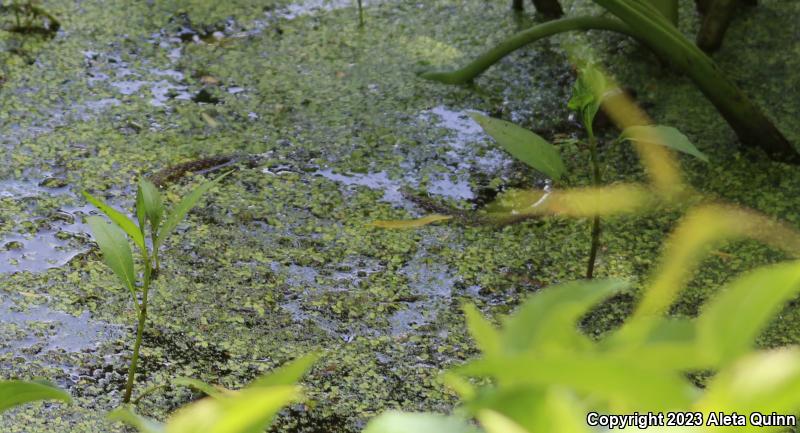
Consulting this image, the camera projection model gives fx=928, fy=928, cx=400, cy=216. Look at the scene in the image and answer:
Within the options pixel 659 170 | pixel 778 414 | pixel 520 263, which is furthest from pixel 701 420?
pixel 659 170

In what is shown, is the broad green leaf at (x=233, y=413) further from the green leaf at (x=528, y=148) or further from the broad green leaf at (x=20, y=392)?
the green leaf at (x=528, y=148)

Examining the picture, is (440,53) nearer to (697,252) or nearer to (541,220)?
(541,220)

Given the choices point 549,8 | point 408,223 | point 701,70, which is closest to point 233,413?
point 408,223

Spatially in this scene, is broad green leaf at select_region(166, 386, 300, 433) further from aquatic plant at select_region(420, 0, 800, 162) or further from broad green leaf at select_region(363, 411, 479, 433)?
aquatic plant at select_region(420, 0, 800, 162)

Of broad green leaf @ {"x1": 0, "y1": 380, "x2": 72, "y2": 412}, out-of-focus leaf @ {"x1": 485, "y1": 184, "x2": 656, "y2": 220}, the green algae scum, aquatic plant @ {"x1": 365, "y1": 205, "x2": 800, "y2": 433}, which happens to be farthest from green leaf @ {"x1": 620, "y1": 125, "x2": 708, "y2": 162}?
aquatic plant @ {"x1": 365, "y1": 205, "x2": 800, "y2": 433}

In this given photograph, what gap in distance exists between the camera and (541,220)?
1434mm

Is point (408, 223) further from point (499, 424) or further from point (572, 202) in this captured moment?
point (499, 424)

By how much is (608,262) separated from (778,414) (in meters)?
1.14

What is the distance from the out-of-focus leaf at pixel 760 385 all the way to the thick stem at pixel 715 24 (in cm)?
164

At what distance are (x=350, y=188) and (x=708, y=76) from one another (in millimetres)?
596

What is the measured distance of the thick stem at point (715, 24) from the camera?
172cm

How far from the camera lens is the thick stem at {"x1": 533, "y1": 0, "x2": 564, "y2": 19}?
79.0 inches

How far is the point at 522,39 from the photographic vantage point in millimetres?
1618

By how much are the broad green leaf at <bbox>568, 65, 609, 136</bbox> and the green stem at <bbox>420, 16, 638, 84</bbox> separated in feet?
1.41
